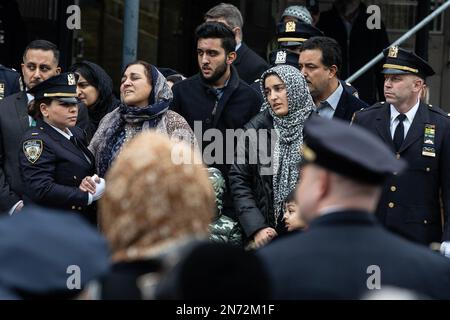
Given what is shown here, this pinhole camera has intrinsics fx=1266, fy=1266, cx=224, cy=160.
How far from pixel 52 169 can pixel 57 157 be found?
0.08 meters

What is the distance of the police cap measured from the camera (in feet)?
25.4

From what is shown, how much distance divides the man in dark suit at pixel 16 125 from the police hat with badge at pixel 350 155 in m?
4.14

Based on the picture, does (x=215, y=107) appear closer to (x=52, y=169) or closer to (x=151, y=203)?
(x=52, y=169)

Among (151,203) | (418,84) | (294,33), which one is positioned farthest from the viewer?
(294,33)

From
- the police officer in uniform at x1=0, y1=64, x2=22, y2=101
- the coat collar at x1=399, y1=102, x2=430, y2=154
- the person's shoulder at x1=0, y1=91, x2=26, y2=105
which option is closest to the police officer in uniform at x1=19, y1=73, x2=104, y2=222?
the person's shoulder at x1=0, y1=91, x2=26, y2=105

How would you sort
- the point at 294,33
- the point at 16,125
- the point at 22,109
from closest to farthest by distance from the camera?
the point at 16,125
the point at 22,109
the point at 294,33

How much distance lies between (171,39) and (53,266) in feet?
30.0

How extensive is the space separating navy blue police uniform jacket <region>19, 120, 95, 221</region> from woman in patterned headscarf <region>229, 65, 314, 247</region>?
0.95 meters

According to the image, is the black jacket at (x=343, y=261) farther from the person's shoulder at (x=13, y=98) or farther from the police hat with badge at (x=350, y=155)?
the person's shoulder at (x=13, y=98)

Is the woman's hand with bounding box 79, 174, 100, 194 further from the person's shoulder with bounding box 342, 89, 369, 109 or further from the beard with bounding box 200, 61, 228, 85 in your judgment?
the person's shoulder with bounding box 342, 89, 369, 109

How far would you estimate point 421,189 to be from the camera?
760cm

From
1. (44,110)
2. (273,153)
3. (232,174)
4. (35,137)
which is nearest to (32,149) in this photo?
(35,137)

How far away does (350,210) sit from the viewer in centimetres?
369
